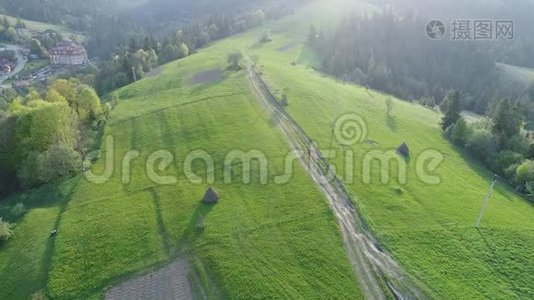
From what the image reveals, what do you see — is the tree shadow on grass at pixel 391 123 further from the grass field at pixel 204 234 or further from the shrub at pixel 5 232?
the shrub at pixel 5 232

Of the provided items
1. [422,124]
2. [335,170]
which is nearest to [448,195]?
[335,170]

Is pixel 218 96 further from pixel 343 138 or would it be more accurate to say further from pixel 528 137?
pixel 528 137

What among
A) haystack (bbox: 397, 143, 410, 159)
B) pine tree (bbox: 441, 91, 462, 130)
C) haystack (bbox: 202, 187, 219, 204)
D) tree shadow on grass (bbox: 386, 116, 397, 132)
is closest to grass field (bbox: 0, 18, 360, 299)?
haystack (bbox: 202, 187, 219, 204)

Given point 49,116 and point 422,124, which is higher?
point 49,116

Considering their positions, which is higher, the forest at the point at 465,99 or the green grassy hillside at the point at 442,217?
the green grassy hillside at the point at 442,217

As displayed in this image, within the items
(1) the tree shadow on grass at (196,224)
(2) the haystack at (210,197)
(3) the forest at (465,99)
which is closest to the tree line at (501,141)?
(3) the forest at (465,99)

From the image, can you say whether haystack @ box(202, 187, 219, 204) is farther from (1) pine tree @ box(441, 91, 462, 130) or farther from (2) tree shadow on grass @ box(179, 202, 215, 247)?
(1) pine tree @ box(441, 91, 462, 130)
